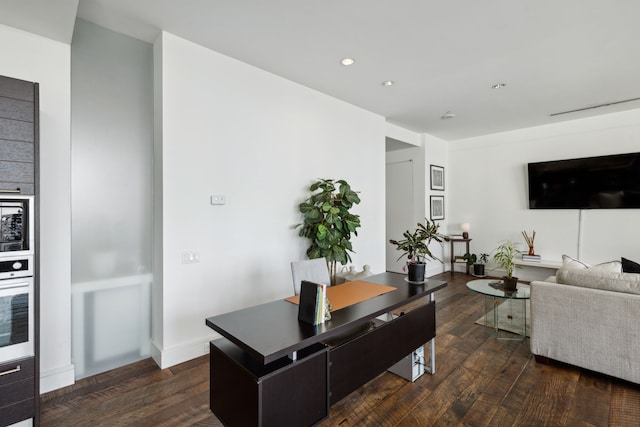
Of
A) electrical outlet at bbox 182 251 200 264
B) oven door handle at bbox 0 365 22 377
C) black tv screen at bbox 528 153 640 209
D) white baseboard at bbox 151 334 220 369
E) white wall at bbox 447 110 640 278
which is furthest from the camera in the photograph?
white wall at bbox 447 110 640 278

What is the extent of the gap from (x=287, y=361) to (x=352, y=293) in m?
0.87

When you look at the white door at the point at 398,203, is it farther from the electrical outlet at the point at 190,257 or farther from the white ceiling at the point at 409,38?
the electrical outlet at the point at 190,257

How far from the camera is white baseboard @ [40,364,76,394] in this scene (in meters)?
2.24

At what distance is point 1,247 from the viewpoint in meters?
1.74

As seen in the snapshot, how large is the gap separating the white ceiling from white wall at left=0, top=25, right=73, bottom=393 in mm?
197

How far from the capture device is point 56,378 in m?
2.29

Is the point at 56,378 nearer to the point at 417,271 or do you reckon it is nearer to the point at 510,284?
the point at 417,271

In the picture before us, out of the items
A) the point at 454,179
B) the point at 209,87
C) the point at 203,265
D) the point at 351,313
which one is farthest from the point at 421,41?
the point at 454,179

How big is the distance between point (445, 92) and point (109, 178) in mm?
3956

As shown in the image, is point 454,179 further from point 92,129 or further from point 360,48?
point 92,129

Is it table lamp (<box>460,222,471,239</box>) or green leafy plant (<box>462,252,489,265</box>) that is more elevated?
table lamp (<box>460,222,471,239</box>)

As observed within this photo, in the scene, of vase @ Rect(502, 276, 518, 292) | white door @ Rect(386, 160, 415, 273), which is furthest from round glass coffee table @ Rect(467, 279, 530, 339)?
white door @ Rect(386, 160, 415, 273)

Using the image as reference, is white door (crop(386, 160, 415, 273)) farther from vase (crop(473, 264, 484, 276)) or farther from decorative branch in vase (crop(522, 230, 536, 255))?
decorative branch in vase (crop(522, 230, 536, 255))

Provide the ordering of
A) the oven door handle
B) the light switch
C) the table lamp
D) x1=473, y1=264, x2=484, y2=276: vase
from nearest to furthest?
the oven door handle, the light switch, x1=473, y1=264, x2=484, y2=276: vase, the table lamp
